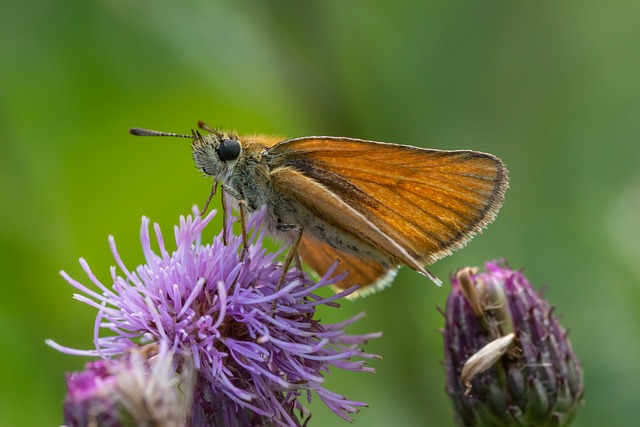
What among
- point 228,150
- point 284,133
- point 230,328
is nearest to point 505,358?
point 230,328

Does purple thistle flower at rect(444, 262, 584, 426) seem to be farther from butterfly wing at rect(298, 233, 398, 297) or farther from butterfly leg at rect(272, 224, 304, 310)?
butterfly leg at rect(272, 224, 304, 310)

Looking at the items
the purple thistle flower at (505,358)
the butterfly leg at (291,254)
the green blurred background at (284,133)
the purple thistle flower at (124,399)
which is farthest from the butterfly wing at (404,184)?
the green blurred background at (284,133)

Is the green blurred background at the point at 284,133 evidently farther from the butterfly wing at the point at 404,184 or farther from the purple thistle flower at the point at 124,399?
the purple thistle flower at the point at 124,399

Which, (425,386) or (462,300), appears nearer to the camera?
(462,300)

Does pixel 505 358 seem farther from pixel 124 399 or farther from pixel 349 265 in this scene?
pixel 124 399

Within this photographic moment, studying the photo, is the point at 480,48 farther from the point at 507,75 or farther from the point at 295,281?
the point at 295,281

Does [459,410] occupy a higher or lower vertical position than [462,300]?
lower

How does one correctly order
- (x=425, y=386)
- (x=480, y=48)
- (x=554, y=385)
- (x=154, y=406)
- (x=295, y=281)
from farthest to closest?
1. (x=480, y=48)
2. (x=425, y=386)
3. (x=554, y=385)
4. (x=295, y=281)
5. (x=154, y=406)

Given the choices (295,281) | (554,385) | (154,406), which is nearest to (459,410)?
(554,385)
